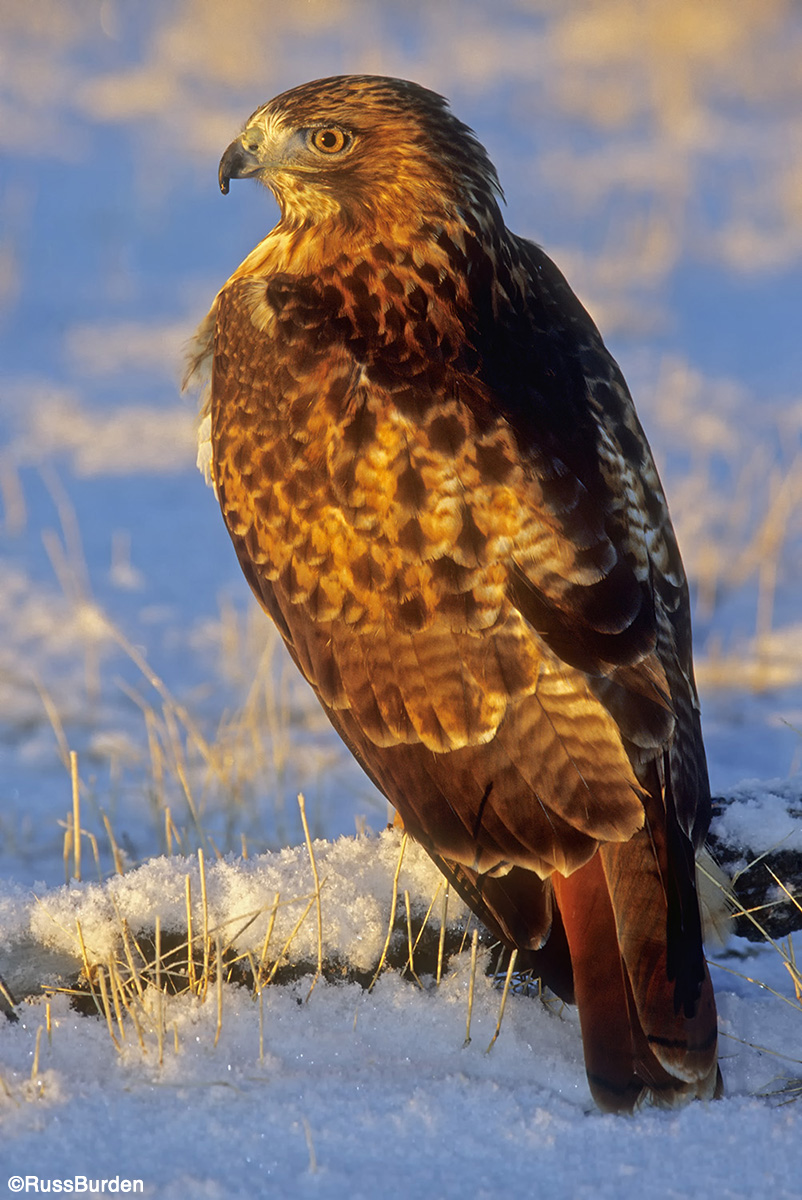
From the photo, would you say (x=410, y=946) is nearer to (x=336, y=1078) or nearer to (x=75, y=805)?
(x=336, y=1078)

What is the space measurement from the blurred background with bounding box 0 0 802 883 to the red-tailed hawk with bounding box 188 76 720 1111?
81 centimetres

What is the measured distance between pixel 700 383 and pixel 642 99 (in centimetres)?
730

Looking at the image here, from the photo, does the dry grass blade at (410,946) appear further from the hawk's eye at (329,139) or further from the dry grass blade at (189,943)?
the hawk's eye at (329,139)

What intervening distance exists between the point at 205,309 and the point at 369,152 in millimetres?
7190

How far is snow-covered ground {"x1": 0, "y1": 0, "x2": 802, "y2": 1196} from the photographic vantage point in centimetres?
253

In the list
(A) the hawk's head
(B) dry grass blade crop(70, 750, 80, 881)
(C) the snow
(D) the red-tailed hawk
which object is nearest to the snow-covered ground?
(C) the snow

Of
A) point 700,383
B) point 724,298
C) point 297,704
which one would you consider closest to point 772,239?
point 724,298

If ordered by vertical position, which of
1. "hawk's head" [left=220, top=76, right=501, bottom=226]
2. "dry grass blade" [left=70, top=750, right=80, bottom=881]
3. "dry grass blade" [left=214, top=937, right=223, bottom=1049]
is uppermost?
"hawk's head" [left=220, top=76, right=501, bottom=226]

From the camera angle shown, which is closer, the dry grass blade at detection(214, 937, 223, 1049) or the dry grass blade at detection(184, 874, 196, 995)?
the dry grass blade at detection(214, 937, 223, 1049)

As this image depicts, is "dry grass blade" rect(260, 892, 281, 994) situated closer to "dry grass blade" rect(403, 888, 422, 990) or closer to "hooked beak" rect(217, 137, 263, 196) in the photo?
"dry grass blade" rect(403, 888, 422, 990)

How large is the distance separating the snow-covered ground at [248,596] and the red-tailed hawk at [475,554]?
0.34 meters

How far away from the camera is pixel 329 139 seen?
3340mm

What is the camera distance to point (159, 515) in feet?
25.6

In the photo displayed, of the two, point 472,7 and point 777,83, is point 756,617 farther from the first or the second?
point 472,7
